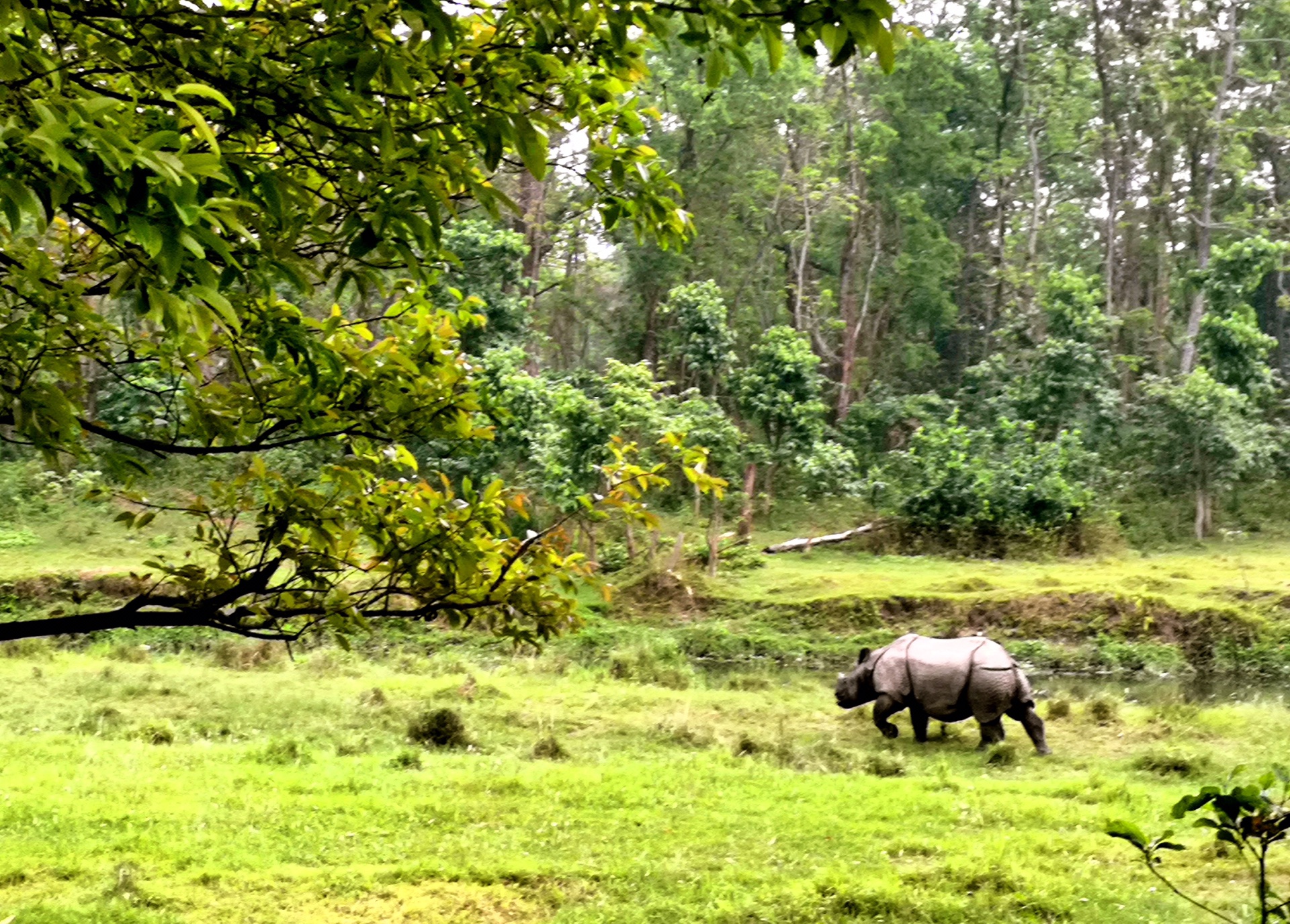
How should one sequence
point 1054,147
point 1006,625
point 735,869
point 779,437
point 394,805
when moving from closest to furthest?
point 735,869
point 394,805
point 1006,625
point 779,437
point 1054,147

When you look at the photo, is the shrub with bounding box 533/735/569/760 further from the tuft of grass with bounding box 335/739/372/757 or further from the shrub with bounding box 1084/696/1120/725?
the shrub with bounding box 1084/696/1120/725

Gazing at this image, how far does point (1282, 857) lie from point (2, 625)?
621 cm

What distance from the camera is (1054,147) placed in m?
31.0

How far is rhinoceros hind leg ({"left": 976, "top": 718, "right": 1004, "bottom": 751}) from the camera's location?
400 inches

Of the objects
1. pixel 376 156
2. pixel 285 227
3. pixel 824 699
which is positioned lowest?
pixel 824 699

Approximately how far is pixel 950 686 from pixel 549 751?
3.57m

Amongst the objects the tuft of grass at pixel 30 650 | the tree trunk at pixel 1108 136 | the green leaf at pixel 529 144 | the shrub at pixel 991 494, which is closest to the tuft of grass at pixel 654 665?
the tuft of grass at pixel 30 650

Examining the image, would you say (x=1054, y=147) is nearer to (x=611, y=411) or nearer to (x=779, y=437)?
(x=779, y=437)

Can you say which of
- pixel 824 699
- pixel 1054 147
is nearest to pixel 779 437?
pixel 824 699

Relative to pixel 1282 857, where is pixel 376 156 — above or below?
above

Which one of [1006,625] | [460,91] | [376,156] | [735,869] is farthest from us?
[1006,625]

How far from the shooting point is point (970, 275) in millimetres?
34781

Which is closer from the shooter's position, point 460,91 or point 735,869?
point 460,91

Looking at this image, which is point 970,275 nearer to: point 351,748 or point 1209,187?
point 1209,187
